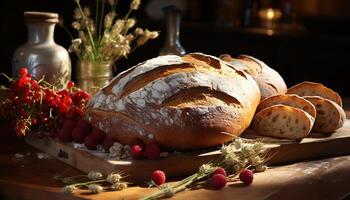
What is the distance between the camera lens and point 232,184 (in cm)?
129

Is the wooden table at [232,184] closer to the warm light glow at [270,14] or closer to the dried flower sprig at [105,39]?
the dried flower sprig at [105,39]

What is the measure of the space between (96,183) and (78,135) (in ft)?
0.71

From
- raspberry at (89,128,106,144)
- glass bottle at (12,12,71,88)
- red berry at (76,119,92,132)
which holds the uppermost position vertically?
glass bottle at (12,12,71,88)

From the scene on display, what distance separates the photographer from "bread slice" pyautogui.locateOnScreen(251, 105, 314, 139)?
5.09 ft

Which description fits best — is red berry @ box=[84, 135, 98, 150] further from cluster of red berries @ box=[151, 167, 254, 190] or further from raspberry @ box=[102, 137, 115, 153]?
cluster of red berries @ box=[151, 167, 254, 190]

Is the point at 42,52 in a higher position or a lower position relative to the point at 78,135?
higher

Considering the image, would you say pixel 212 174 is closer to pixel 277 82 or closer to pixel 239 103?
pixel 239 103

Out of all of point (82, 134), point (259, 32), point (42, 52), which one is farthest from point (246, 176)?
point (259, 32)

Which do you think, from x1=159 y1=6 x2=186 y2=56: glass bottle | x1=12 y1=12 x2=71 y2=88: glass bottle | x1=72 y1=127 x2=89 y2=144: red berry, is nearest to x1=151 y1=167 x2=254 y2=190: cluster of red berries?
x1=72 y1=127 x2=89 y2=144: red berry

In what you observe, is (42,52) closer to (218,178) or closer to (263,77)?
(263,77)

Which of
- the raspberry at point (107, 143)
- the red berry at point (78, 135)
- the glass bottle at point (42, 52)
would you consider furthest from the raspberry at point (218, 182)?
the glass bottle at point (42, 52)

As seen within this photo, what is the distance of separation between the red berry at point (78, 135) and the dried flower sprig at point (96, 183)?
0.54ft

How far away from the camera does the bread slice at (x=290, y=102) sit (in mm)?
1623

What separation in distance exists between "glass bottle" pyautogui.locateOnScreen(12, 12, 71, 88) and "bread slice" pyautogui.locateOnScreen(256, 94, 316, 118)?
0.60m
